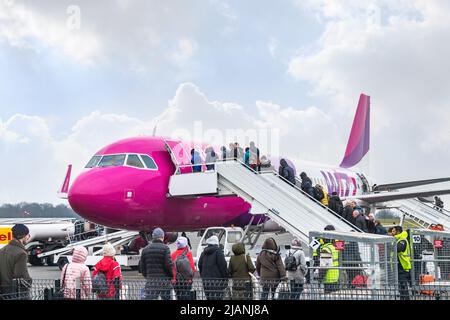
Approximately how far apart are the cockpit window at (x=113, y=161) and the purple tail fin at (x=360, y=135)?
2215 cm

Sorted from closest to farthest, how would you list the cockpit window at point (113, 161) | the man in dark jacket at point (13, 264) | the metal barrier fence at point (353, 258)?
the man in dark jacket at point (13, 264), the metal barrier fence at point (353, 258), the cockpit window at point (113, 161)

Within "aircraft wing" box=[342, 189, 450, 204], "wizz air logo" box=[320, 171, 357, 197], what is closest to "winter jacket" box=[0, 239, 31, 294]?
"aircraft wing" box=[342, 189, 450, 204]

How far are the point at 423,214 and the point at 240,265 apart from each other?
21671mm

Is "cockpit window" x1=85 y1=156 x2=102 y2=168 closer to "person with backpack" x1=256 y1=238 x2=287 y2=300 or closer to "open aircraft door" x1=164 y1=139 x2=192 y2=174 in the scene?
"open aircraft door" x1=164 y1=139 x2=192 y2=174

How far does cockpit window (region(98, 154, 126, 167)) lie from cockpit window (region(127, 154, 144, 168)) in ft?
0.54

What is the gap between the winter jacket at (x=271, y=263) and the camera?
10484 mm

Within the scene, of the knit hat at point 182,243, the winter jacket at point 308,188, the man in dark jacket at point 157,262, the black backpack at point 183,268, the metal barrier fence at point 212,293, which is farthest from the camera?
the winter jacket at point 308,188

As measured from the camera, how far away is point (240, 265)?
10.5m

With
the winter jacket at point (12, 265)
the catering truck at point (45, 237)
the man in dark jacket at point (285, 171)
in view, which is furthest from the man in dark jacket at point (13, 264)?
the catering truck at point (45, 237)

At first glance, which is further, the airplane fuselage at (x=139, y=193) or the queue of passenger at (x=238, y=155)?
the queue of passenger at (x=238, y=155)

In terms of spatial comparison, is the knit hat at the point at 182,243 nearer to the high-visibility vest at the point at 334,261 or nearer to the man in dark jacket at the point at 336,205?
the high-visibility vest at the point at 334,261
